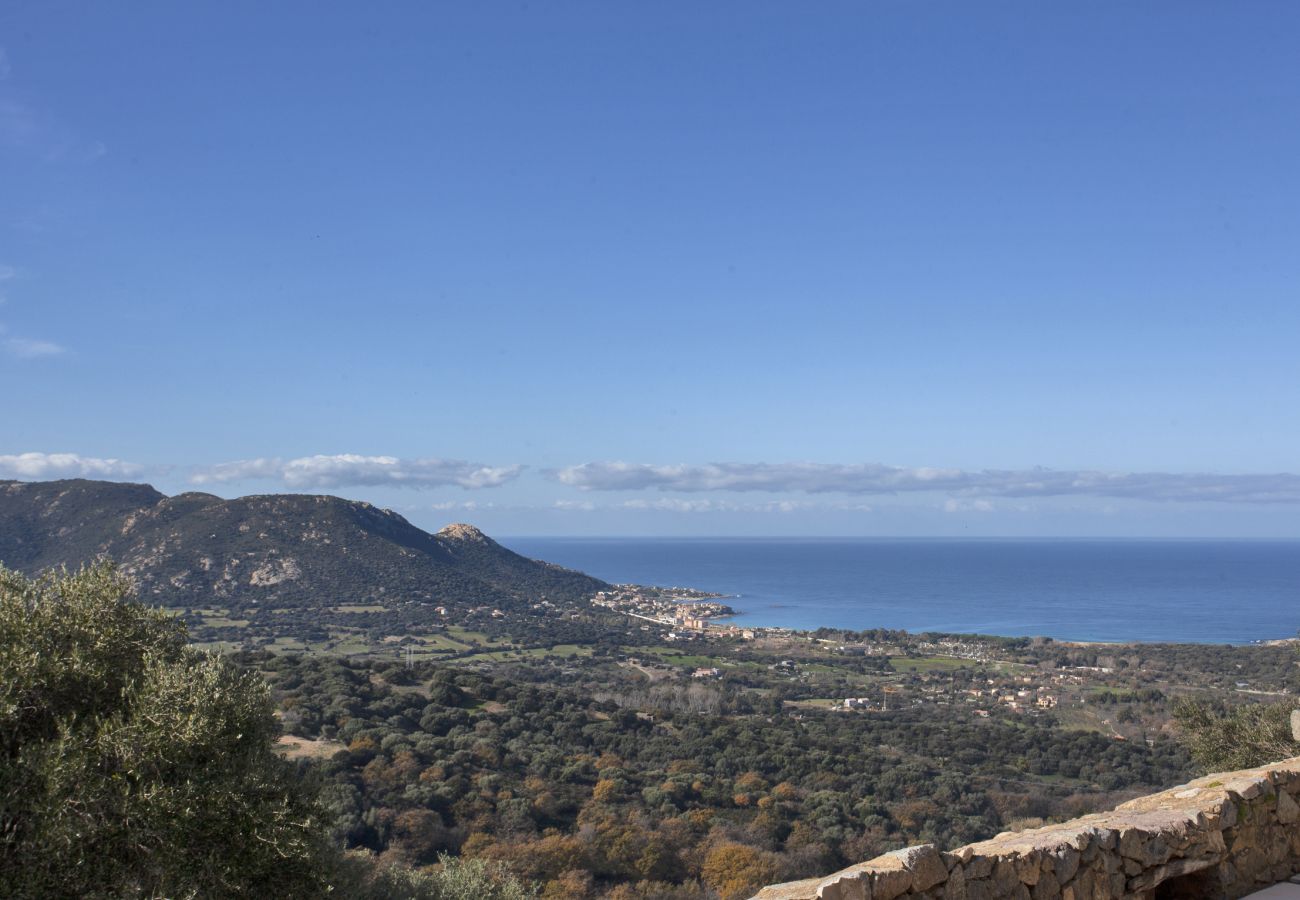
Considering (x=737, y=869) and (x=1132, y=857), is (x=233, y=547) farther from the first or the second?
(x=1132, y=857)

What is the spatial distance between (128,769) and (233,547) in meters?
76.0

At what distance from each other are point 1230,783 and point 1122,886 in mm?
1700

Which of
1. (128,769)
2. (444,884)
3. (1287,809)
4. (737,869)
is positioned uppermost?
(128,769)

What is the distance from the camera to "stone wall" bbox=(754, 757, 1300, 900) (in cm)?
462

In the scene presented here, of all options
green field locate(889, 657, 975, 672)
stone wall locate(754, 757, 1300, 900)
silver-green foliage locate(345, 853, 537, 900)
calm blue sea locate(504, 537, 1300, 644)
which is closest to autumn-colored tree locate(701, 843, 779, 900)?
silver-green foliage locate(345, 853, 537, 900)

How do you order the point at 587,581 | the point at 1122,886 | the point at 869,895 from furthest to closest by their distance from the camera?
the point at 587,581 → the point at 1122,886 → the point at 869,895

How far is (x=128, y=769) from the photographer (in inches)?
259

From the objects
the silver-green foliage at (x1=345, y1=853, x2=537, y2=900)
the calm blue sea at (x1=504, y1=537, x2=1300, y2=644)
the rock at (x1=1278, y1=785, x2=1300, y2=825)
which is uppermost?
the rock at (x1=1278, y1=785, x2=1300, y2=825)

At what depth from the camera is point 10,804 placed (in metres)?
6.09

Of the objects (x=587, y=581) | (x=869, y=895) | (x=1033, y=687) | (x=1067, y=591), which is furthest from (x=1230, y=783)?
(x=1067, y=591)

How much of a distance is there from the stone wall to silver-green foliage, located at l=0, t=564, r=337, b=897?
452 centimetres

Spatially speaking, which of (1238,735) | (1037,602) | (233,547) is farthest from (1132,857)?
(1037,602)

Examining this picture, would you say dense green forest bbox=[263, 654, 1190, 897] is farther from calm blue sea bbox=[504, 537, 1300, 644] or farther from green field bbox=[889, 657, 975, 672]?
calm blue sea bbox=[504, 537, 1300, 644]

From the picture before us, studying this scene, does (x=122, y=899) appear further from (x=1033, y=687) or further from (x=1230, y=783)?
(x=1033, y=687)
